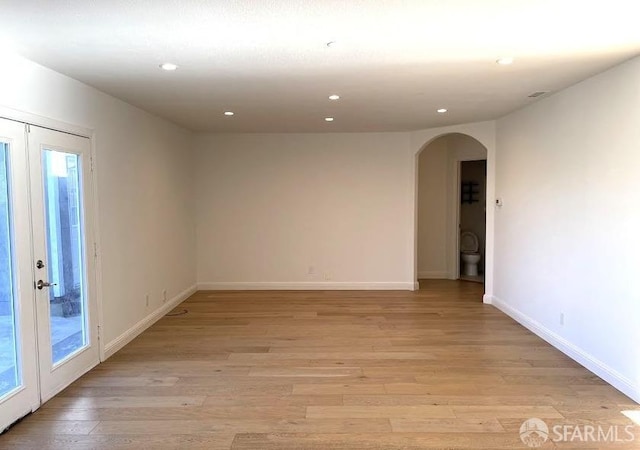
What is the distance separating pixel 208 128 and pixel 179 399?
412 cm

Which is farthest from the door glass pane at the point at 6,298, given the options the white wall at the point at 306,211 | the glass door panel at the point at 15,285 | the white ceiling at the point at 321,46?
the white wall at the point at 306,211

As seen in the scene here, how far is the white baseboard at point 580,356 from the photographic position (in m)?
3.17

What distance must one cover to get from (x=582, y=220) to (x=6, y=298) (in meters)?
4.58

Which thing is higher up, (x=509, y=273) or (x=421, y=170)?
(x=421, y=170)

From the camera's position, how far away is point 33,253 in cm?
304

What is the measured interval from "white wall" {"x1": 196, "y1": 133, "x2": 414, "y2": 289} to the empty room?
687 millimetres

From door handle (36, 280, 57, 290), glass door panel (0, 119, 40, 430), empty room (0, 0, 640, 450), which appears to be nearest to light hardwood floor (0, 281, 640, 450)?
empty room (0, 0, 640, 450)

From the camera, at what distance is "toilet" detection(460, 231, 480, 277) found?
7.99m

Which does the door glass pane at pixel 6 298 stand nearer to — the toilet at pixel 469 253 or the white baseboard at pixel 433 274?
the white baseboard at pixel 433 274

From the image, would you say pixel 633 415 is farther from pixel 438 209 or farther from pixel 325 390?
pixel 438 209

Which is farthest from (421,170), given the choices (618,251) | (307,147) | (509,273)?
(618,251)

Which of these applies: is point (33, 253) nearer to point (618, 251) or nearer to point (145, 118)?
point (145, 118)

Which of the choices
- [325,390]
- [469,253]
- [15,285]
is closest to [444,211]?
[469,253]

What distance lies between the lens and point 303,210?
22.4 feet
